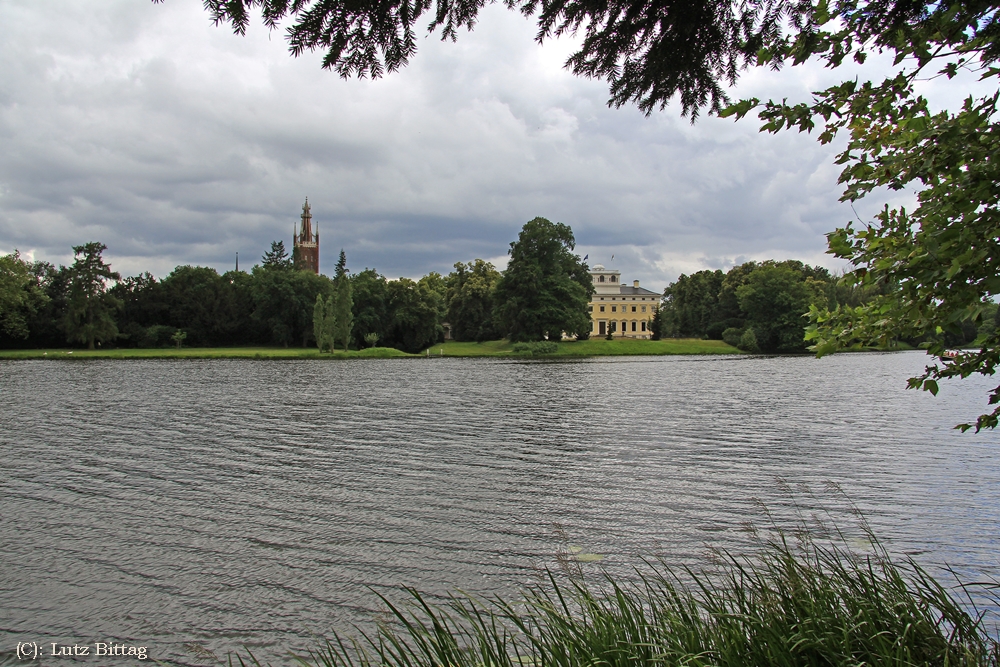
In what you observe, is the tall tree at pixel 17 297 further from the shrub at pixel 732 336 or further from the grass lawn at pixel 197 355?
the shrub at pixel 732 336

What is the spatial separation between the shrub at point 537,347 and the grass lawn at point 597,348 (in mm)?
526

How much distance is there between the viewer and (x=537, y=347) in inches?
2662

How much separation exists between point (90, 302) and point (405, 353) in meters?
31.4

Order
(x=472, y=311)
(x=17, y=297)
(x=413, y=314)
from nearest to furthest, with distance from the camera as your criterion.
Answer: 1. (x=17, y=297)
2. (x=413, y=314)
3. (x=472, y=311)

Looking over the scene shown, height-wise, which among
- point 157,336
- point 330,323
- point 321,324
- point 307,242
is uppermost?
point 307,242

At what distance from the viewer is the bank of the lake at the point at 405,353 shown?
2286 inches

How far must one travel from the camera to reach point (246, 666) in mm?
4898

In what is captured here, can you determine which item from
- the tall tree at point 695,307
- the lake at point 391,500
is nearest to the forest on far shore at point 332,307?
the tall tree at point 695,307

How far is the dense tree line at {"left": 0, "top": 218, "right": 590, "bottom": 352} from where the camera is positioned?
6531cm

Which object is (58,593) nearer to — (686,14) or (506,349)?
(686,14)

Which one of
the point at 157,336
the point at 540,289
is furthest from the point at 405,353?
the point at 157,336

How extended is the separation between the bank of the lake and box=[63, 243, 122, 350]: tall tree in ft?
6.71

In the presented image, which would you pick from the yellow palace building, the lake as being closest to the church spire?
the yellow palace building

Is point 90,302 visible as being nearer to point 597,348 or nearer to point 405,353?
point 405,353
